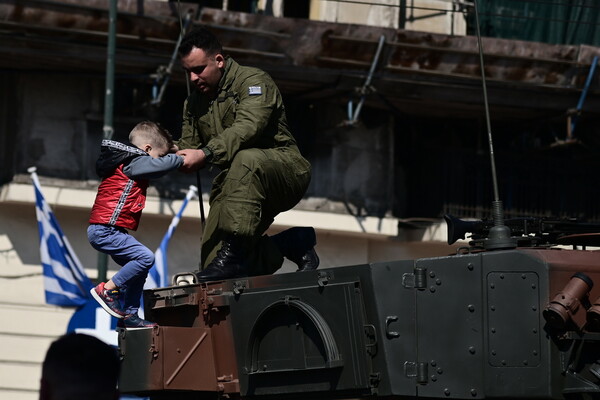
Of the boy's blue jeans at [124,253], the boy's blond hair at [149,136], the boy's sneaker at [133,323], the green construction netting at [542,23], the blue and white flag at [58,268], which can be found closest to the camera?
the boy's sneaker at [133,323]

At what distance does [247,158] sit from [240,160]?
40 millimetres

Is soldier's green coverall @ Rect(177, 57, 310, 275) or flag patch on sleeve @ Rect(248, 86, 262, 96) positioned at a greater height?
flag patch on sleeve @ Rect(248, 86, 262, 96)

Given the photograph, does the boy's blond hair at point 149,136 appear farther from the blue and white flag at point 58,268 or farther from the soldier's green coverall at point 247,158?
the blue and white flag at point 58,268

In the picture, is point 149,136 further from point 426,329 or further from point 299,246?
point 426,329

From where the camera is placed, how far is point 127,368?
7.48 m

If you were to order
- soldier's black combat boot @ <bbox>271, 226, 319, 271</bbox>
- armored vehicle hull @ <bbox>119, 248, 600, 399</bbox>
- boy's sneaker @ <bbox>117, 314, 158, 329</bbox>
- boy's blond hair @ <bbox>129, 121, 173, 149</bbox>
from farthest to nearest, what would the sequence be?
soldier's black combat boot @ <bbox>271, 226, 319, 271</bbox>, boy's blond hair @ <bbox>129, 121, 173, 149</bbox>, boy's sneaker @ <bbox>117, 314, 158, 329</bbox>, armored vehicle hull @ <bbox>119, 248, 600, 399</bbox>

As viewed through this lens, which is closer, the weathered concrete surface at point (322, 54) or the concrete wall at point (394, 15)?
the weathered concrete surface at point (322, 54)

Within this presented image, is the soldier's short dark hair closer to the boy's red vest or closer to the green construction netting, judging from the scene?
the boy's red vest

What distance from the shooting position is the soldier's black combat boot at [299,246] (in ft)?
26.9

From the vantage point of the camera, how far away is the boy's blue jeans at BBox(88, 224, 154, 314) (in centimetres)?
781

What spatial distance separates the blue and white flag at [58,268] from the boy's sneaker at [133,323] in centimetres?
838

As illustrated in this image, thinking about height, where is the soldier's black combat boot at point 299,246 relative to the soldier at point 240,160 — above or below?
below

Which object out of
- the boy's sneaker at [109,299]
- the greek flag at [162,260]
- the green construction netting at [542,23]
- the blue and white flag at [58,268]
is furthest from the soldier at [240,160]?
the green construction netting at [542,23]

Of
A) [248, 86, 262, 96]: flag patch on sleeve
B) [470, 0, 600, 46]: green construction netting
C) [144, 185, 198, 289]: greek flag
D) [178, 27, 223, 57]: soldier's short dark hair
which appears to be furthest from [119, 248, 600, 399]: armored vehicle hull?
[470, 0, 600, 46]: green construction netting
